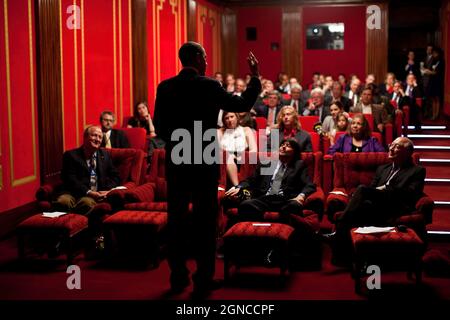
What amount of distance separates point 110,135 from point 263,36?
8.04m

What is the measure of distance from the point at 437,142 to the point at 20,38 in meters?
5.33

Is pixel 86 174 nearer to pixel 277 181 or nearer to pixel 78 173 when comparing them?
pixel 78 173

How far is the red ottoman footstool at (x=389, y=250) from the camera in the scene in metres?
3.91

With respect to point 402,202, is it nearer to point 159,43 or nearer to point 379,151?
point 379,151

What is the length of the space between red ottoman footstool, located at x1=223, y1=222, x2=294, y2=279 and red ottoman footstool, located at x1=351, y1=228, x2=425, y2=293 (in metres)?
0.45

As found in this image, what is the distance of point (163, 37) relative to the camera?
8938mm

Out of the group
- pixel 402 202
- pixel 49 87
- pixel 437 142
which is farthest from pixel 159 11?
pixel 402 202

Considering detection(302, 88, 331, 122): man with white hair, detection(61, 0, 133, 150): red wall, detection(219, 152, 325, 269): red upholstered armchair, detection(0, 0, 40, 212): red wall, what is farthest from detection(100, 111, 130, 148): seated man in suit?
detection(302, 88, 331, 122): man with white hair

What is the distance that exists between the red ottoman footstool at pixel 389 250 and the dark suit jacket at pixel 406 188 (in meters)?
0.41

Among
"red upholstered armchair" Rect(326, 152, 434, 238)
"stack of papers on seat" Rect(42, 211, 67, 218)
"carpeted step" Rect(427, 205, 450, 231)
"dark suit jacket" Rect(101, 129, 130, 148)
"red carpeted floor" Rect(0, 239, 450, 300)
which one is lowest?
"red carpeted floor" Rect(0, 239, 450, 300)

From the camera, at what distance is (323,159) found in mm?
5328

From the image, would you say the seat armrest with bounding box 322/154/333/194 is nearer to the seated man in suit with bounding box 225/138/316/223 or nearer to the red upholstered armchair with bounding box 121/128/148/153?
the seated man in suit with bounding box 225/138/316/223

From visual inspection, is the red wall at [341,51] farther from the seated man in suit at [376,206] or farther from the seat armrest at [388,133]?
the seated man in suit at [376,206]

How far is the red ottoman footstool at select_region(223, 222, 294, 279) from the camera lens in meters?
4.10
